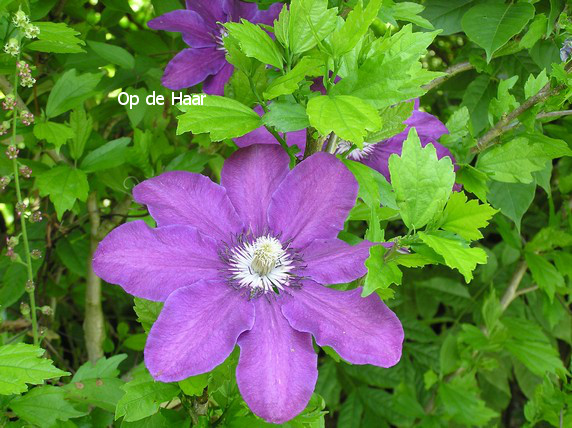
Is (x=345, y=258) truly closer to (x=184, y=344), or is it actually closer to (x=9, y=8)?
(x=184, y=344)

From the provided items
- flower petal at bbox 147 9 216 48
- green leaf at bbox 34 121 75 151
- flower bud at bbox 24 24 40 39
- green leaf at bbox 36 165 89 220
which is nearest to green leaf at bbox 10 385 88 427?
green leaf at bbox 36 165 89 220

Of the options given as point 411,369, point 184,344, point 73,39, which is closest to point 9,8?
point 73,39

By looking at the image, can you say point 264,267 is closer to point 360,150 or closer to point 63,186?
point 360,150

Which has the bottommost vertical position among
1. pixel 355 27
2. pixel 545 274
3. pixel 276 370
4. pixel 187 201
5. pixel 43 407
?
pixel 545 274

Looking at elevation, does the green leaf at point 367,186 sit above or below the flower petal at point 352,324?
above

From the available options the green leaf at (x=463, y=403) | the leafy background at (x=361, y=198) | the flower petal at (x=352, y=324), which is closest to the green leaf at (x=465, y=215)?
the leafy background at (x=361, y=198)

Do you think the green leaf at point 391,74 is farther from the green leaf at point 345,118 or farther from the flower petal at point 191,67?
the flower petal at point 191,67

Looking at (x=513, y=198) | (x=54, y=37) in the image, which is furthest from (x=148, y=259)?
(x=513, y=198)
